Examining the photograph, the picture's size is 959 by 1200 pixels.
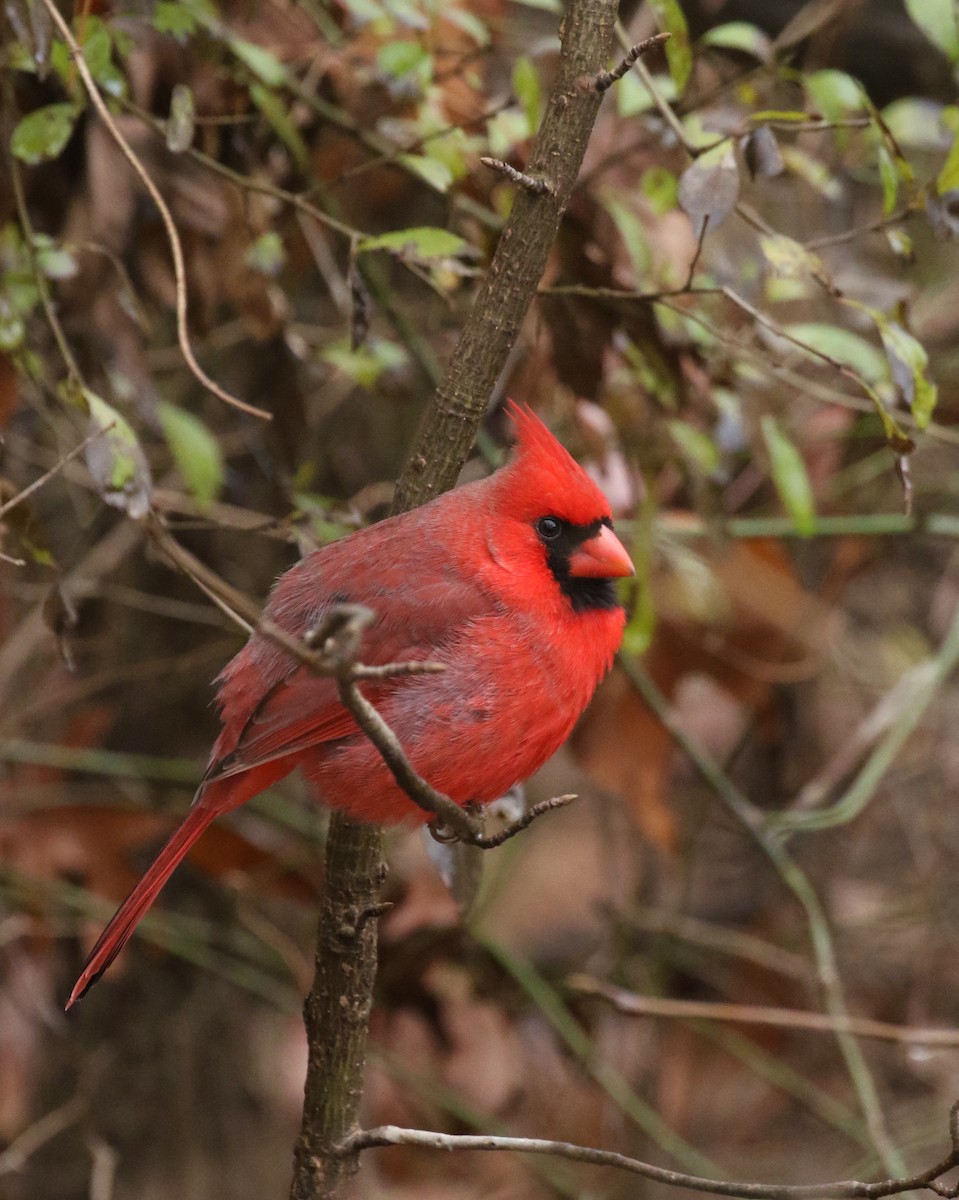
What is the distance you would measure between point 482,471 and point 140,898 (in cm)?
103

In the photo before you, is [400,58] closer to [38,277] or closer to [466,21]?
[466,21]

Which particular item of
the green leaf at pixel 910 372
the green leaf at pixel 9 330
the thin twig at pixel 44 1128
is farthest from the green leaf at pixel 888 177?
the thin twig at pixel 44 1128

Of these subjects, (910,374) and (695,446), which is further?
(695,446)

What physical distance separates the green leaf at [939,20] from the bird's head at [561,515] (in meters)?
0.72

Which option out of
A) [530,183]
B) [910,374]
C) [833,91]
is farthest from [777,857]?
[530,183]

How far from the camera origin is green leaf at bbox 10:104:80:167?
5.93 feet

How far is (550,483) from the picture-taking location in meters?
1.89

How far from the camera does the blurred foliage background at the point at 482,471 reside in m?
1.97

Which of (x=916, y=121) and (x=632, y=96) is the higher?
(x=632, y=96)

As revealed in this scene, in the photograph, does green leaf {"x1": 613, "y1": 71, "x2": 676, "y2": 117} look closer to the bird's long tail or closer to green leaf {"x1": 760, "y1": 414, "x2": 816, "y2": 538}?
green leaf {"x1": 760, "y1": 414, "x2": 816, "y2": 538}

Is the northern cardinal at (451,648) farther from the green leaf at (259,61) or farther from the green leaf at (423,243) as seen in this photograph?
the green leaf at (259,61)

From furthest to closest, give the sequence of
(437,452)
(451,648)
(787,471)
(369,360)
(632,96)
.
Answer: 1. (369,360)
2. (787,471)
3. (632,96)
4. (451,648)
5. (437,452)

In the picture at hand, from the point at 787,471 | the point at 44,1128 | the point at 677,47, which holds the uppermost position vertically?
the point at 677,47

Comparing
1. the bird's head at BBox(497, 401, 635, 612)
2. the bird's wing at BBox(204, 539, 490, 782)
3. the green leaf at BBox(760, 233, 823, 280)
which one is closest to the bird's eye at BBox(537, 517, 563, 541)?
the bird's head at BBox(497, 401, 635, 612)
